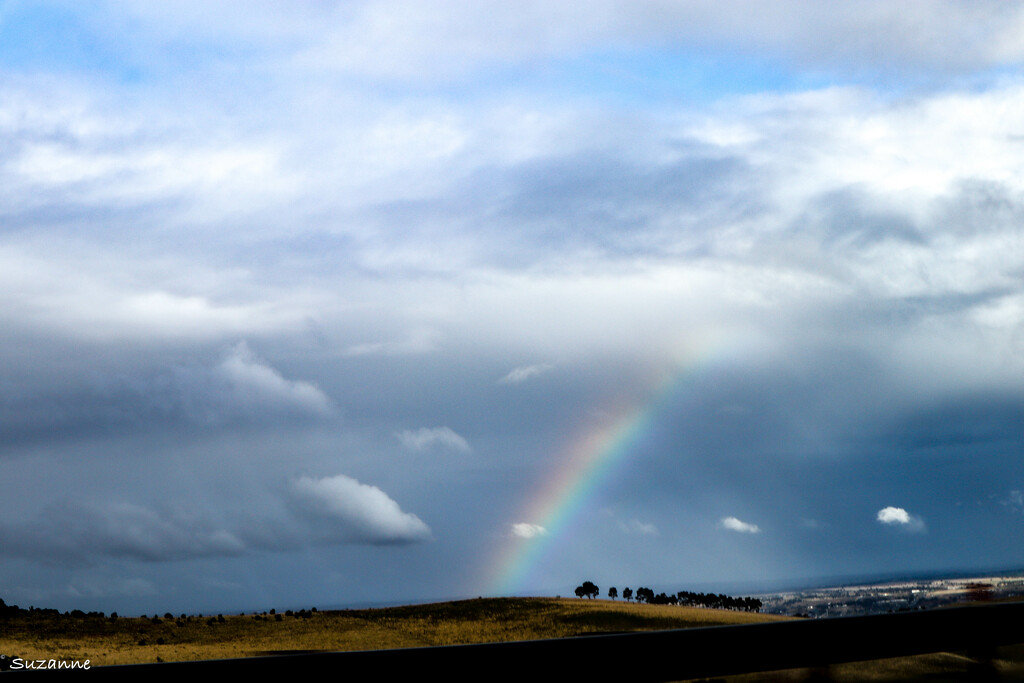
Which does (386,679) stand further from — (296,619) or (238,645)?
(296,619)

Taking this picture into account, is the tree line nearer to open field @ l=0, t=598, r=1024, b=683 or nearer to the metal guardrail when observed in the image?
open field @ l=0, t=598, r=1024, b=683

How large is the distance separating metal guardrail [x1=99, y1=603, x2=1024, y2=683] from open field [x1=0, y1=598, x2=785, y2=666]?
28462 mm

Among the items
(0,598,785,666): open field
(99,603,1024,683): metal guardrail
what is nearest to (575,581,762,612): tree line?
(0,598,785,666): open field

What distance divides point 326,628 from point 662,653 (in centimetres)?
4397

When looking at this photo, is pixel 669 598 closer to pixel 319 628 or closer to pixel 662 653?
pixel 319 628

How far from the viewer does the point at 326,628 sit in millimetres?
45250

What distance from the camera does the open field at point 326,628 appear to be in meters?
38.0

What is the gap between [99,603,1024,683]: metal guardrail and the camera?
3992 millimetres

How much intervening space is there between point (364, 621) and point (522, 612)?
27.9 ft

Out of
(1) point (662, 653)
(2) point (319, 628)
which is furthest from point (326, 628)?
(1) point (662, 653)

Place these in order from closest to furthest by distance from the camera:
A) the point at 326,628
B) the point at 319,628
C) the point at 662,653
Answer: the point at 662,653 → the point at 319,628 → the point at 326,628

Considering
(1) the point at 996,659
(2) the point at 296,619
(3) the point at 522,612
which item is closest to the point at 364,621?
(2) the point at 296,619

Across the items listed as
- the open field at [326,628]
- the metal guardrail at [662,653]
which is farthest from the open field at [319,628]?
the metal guardrail at [662,653]

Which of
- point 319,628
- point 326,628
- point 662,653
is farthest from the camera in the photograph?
point 326,628
